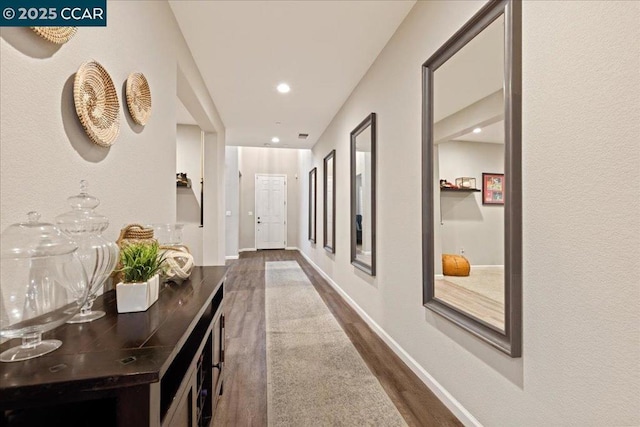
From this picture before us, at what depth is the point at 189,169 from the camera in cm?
529

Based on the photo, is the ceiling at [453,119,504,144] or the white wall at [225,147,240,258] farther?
the white wall at [225,147,240,258]

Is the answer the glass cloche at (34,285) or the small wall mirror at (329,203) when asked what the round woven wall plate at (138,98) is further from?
the small wall mirror at (329,203)

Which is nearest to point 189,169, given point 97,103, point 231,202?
point 231,202

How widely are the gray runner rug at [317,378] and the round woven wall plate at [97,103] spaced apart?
5.63ft

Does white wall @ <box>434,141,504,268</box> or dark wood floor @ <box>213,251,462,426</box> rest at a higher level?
white wall @ <box>434,141,504,268</box>

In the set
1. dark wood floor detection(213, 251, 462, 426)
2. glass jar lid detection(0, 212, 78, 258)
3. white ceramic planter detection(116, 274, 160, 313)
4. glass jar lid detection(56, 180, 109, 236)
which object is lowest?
dark wood floor detection(213, 251, 462, 426)

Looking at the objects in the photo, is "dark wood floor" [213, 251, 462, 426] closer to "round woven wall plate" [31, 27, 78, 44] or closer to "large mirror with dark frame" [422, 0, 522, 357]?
"large mirror with dark frame" [422, 0, 522, 357]

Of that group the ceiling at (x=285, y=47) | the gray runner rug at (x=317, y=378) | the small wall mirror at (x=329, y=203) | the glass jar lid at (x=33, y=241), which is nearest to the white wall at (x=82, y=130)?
the glass jar lid at (x=33, y=241)

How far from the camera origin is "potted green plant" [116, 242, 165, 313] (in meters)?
1.06

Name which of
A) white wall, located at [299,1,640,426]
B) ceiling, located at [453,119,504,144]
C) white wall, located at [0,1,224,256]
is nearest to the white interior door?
white wall, located at [0,1,224,256]

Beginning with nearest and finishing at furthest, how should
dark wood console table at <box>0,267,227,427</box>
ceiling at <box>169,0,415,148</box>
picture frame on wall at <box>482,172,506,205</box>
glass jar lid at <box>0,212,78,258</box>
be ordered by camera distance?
1. dark wood console table at <box>0,267,227,427</box>
2. glass jar lid at <box>0,212,78,258</box>
3. picture frame on wall at <box>482,172,506,205</box>
4. ceiling at <box>169,0,415,148</box>

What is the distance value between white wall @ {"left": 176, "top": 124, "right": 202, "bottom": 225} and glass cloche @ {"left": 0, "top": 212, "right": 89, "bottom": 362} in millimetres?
4633

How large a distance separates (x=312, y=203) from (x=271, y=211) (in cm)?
311

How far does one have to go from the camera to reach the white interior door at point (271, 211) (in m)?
9.56
